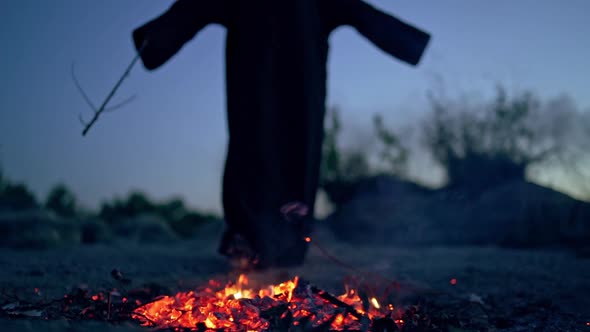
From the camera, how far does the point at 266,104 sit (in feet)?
13.1

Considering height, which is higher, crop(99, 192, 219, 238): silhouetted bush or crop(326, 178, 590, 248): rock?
crop(326, 178, 590, 248): rock

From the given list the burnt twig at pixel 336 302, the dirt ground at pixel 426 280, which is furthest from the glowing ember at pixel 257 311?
the dirt ground at pixel 426 280

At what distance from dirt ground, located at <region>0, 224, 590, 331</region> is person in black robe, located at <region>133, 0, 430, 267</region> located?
14.9 inches

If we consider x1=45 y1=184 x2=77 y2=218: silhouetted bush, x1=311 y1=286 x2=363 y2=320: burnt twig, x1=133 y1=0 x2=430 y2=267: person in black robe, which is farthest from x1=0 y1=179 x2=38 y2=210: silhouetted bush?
x1=311 y1=286 x2=363 y2=320: burnt twig

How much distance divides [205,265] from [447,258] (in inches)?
98.9

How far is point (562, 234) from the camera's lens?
6910 millimetres

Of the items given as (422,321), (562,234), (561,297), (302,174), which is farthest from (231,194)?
(562,234)

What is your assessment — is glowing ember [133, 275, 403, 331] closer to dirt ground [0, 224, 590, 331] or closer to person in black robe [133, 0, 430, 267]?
dirt ground [0, 224, 590, 331]

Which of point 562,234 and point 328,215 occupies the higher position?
point 562,234

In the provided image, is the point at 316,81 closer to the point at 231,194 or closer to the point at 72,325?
the point at 231,194

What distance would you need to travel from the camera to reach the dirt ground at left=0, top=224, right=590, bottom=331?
2750 millimetres

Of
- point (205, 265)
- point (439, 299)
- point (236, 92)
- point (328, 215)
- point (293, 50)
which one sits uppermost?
point (293, 50)

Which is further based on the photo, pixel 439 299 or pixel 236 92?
pixel 236 92

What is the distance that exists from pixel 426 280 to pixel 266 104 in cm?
184
